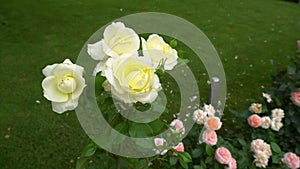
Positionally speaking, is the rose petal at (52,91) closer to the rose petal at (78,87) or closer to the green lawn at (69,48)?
the rose petal at (78,87)

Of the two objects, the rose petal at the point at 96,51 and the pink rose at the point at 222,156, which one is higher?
the rose petal at the point at 96,51

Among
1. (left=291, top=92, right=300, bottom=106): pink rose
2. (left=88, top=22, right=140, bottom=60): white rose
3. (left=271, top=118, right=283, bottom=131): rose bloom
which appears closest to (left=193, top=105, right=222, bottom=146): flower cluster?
(left=271, top=118, right=283, bottom=131): rose bloom

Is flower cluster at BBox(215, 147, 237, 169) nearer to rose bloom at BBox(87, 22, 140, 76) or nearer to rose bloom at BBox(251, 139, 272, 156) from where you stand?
rose bloom at BBox(251, 139, 272, 156)

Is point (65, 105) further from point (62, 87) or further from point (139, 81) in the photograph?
point (139, 81)

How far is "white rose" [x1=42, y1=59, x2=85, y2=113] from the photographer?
0.72 meters

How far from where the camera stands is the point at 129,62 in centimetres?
70

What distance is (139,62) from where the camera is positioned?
2.32 ft

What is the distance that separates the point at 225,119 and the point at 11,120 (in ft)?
5.77

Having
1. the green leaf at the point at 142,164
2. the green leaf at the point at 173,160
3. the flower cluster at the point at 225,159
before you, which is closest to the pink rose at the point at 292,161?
the flower cluster at the point at 225,159

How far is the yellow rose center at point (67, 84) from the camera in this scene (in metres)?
0.71

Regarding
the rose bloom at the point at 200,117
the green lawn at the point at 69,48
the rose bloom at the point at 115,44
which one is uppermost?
the rose bloom at the point at 115,44

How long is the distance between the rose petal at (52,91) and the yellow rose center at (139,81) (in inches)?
5.7

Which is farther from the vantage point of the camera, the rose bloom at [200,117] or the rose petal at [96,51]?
the rose bloom at [200,117]

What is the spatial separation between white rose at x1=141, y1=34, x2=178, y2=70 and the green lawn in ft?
6.01
